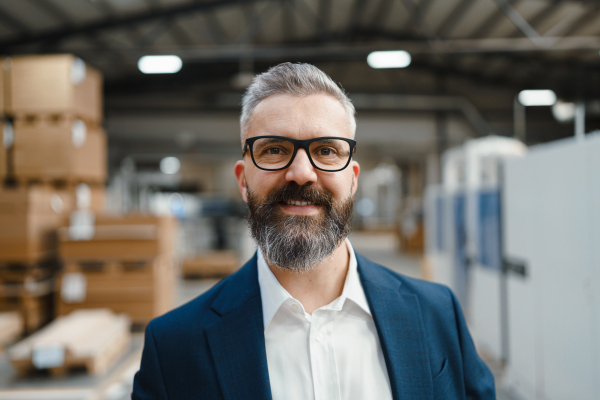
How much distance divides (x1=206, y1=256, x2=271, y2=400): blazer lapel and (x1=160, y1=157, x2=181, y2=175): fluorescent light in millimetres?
20793

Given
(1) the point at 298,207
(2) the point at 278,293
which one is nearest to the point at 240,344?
(2) the point at 278,293

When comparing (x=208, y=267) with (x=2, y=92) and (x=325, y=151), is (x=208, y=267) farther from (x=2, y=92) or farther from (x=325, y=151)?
(x=325, y=151)

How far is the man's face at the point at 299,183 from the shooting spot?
107 cm

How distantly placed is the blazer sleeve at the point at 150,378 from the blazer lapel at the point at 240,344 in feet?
0.57

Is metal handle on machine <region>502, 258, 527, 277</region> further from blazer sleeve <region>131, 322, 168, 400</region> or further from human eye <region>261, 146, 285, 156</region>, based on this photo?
blazer sleeve <region>131, 322, 168, 400</region>

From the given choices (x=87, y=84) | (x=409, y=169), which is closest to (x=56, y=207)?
(x=87, y=84)

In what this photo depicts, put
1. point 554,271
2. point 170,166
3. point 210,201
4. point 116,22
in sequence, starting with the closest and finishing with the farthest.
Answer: point 554,271 → point 116,22 → point 210,201 → point 170,166

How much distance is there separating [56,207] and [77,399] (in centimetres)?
273

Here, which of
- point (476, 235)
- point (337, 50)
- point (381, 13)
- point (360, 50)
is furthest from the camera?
point (381, 13)

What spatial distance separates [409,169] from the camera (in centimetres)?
2281

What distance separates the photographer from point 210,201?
1030 centimetres

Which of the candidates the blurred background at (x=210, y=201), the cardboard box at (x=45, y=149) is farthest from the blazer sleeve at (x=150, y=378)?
the cardboard box at (x=45, y=149)

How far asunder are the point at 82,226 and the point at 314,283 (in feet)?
16.2

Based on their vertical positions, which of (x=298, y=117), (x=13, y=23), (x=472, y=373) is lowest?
(x=472, y=373)
